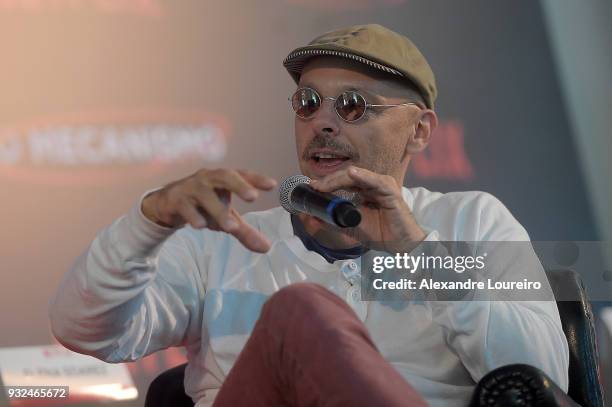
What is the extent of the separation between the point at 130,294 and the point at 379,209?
547mm

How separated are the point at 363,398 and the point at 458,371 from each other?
0.69 metres

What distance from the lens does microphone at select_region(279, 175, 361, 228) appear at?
1.48 metres

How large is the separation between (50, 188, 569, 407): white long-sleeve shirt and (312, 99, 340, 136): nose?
0.73 ft

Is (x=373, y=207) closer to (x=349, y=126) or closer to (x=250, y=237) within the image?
(x=349, y=126)

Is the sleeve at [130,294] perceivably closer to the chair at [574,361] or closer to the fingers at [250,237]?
the chair at [574,361]

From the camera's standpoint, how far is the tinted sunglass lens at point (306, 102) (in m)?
2.04

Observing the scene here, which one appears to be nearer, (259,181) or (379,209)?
(259,181)

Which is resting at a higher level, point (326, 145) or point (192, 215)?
point (326, 145)

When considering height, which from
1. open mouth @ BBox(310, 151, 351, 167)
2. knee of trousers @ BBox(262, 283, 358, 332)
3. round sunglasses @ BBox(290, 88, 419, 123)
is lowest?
A: knee of trousers @ BBox(262, 283, 358, 332)

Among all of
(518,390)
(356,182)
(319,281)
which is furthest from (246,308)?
(518,390)

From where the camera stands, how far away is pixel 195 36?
313 centimetres

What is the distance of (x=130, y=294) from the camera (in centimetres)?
167

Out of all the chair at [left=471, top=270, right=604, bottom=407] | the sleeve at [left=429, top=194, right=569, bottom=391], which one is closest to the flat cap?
the sleeve at [left=429, top=194, right=569, bottom=391]

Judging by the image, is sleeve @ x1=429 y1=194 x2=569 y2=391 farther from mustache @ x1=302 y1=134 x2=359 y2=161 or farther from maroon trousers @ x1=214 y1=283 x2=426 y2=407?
maroon trousers @ x1=214 y1=283 x2=426 y2=407
